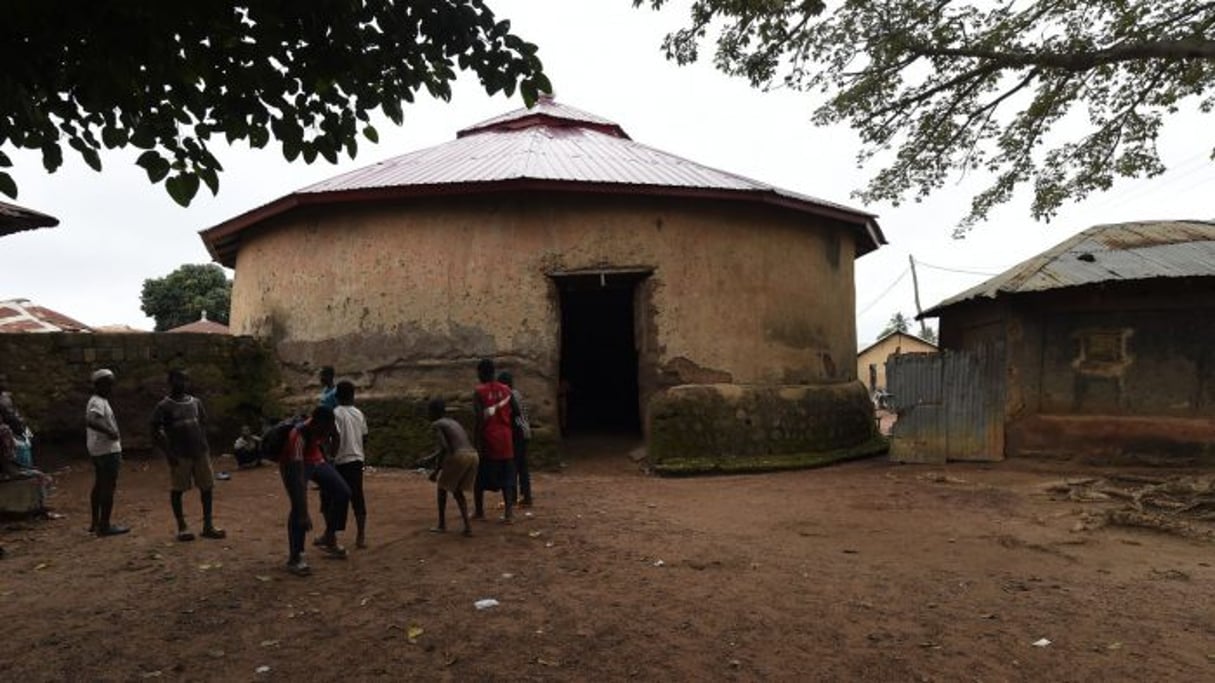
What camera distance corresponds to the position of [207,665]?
3471 millimetres

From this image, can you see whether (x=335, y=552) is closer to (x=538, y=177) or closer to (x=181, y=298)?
(x=538, y=177)

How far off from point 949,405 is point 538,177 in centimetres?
680

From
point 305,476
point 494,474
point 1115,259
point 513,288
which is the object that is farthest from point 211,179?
point 1115,259

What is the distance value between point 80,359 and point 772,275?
30.5 feet

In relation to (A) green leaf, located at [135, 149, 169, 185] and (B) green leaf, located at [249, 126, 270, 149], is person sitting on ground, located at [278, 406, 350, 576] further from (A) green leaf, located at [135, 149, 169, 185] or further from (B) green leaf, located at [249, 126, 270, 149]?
(A) green leaf, located at [135, 149, 169, 185]

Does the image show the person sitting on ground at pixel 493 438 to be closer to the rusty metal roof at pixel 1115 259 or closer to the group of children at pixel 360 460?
the group of children at pixel 360 460

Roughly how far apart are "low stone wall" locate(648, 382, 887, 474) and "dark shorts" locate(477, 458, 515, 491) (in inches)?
135

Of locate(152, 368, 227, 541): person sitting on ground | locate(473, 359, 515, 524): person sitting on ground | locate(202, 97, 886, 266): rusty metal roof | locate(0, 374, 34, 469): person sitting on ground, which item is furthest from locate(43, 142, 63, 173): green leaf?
locate(202, 97, 886, 266): rusty metal roof

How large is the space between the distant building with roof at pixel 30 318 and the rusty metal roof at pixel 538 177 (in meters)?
11.3

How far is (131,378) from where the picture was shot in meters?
9.65

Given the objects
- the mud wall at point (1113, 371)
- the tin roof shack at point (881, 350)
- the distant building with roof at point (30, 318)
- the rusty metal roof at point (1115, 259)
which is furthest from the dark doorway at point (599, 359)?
the tin roof shack at point (881, 350)

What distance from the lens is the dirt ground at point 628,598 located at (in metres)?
3.49

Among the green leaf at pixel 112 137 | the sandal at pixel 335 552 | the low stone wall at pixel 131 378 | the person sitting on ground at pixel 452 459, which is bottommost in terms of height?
the sandal at pixel 335 552

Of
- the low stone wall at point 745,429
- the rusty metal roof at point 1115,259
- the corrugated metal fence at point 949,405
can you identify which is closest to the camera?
the low stone wall at point 745,429
